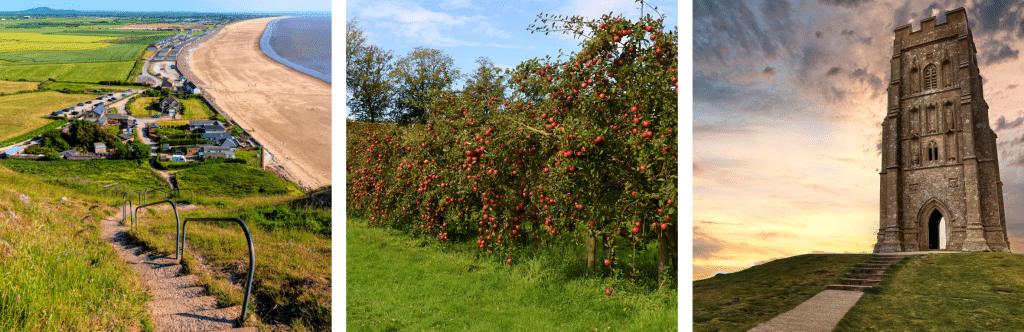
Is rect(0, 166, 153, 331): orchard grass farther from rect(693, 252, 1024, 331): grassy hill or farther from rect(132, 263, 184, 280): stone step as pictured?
rect(693, 252, 1024, 331): grassy hill

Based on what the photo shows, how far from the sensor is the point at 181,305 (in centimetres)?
283

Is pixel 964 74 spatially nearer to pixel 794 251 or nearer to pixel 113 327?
pixel 794 251

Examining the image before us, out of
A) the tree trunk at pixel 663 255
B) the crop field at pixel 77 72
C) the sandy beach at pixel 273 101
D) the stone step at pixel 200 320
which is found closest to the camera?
the stone step at pixel 200 320

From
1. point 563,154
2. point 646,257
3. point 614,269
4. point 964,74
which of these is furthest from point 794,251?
point 563,154

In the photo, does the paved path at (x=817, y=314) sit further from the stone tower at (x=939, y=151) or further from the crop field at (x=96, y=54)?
the crop field at (x=96, y=54)

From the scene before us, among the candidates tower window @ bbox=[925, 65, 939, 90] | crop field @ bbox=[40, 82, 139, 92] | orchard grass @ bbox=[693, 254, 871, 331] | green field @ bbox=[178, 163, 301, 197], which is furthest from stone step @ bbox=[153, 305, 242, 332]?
tower window @ bbox=[925, 65, 939, 90]

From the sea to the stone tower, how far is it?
6.32 m

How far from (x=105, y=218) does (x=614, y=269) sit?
3.81 m

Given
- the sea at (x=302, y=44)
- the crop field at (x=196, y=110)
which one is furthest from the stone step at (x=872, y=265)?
the crop field at (x=196, y=110)

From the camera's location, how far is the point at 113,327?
255cm

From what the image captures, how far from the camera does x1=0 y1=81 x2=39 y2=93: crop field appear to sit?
322 cm

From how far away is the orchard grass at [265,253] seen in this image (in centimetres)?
314

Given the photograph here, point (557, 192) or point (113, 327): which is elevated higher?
point (557, 192)

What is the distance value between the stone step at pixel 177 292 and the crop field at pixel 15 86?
1827 mm
